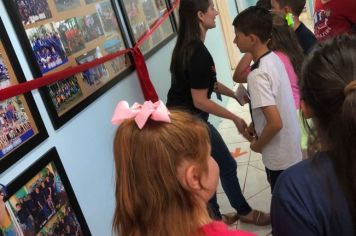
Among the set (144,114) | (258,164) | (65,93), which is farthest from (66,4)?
(258,164)

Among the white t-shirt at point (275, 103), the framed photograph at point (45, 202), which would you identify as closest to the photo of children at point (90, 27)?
the framed photograph at point (45, 202)

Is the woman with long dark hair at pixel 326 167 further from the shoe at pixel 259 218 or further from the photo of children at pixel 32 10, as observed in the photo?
the shoe at pixel 259 218

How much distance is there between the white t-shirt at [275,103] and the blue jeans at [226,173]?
306 mm

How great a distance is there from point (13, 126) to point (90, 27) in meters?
0.71

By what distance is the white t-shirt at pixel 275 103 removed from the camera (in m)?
1.57

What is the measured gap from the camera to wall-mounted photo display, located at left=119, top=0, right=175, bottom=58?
2.16 metres

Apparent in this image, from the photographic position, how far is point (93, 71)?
66.1 inches

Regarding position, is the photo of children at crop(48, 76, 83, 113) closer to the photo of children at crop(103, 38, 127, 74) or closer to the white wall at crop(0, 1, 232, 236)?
the white wall at crop(0, 1, 232, 236)

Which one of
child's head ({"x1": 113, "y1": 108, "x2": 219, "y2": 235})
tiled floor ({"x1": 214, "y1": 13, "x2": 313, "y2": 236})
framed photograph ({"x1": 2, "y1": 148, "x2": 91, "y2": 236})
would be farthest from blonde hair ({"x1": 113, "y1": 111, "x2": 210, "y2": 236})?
tiled floor ({"x1": 214, "y1": 13, "x2": 313, "y2": 236})

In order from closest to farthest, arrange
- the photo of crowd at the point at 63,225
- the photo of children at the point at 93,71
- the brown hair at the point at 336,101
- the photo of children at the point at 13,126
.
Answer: the brown hair at the point at 336,101 < the photo of children at the point at 13,126 < the photo of crowd at the point at 63,225 < the photo of children at the point at 93,71

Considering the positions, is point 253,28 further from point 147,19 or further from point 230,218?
point 230,218

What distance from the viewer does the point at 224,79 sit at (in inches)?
163

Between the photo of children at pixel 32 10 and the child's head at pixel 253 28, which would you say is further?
the child's head at pixel 253 28

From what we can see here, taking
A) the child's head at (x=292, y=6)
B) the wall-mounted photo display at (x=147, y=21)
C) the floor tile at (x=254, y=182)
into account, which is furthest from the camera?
the floor tile at (x=254, y=182)
